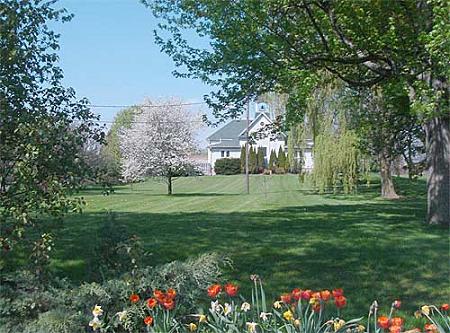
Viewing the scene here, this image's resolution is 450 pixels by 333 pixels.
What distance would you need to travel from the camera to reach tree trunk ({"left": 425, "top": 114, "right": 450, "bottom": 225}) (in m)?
11.7

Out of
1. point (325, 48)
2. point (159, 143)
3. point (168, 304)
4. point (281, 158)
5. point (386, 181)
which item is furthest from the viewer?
point (281, 158)

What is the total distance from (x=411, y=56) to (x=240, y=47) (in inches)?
124

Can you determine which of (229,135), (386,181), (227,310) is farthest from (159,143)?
(229,135)

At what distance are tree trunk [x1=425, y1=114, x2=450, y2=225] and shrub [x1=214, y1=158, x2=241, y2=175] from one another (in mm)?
40690

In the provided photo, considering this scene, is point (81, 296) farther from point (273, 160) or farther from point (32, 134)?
point (273, 160)

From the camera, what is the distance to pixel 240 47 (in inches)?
440

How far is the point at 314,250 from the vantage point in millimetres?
8539

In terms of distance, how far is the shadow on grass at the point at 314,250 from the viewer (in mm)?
6180

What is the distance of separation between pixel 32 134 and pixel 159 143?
27084 mm

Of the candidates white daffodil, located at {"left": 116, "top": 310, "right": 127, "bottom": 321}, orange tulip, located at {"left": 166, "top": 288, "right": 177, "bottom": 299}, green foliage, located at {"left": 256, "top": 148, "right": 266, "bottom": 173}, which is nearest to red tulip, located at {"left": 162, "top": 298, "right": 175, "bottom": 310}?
orange tulip, located at {"left": 166, "top": 288, "right": 177, "bottom": 299}

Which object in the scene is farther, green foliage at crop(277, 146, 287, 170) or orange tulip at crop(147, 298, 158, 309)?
green foliage at crop(277, 146, 287, 170)

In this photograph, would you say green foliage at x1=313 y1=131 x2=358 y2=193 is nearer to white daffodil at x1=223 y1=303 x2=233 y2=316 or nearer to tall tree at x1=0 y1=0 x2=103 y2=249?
tall tree at x1=0 y1=0 x2=103 y2=249

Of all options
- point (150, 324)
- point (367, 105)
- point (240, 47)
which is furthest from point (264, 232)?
point (367, 105)

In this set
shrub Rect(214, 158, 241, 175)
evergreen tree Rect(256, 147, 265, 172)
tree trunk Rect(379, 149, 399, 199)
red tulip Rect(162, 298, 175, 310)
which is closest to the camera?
red tulip Rect(162, 298, 175, 310)
